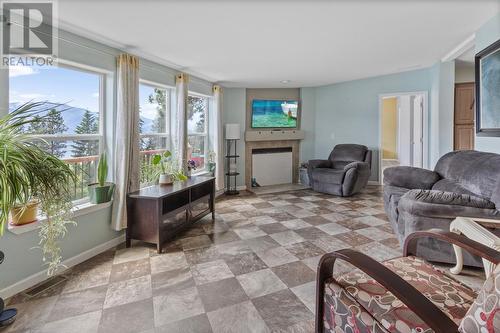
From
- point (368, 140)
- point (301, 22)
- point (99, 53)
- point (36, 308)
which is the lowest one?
point (36, 308)

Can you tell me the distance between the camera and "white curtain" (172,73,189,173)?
4035 mm

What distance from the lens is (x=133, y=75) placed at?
305 cm

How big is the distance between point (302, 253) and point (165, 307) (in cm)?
141

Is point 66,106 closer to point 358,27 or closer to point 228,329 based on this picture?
point 228,329

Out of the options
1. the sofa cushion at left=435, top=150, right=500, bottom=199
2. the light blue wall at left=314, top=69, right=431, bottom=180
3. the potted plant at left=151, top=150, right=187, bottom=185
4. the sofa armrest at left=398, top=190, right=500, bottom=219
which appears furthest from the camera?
the light blue wall at left=314, top=69, right=431, bottom=180

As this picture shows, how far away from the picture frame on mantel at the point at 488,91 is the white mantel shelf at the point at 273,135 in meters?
3.69

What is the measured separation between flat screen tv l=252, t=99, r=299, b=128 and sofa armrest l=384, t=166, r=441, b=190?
295 centimetres


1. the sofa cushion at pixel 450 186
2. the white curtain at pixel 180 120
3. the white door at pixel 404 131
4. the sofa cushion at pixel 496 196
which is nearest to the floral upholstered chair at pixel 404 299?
the sofa cushion at pixel 496 196

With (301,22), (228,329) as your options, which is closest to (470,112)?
(301,22)

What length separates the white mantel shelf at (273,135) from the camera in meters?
5.90

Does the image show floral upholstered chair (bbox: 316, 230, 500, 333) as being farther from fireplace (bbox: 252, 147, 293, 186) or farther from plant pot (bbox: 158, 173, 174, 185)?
fireplace (bbox: 252, 147, 293, 186)

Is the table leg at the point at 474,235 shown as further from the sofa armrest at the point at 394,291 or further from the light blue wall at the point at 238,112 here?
the light blue wall at the point at 238,112

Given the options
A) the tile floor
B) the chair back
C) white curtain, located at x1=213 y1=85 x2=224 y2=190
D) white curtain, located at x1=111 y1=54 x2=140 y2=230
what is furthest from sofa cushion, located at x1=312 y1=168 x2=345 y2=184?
white curtain, located at x1=111 y1=54 x2=140 y2=230

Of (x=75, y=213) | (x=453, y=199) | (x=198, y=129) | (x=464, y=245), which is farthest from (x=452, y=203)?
(x=198, y=129)
